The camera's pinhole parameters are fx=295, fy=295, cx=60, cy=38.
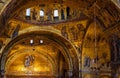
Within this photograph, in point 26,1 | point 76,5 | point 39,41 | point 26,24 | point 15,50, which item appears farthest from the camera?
point 15,50

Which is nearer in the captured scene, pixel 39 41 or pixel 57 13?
pixel 57 13

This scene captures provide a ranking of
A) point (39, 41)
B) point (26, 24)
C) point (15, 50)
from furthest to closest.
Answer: point (15, 50), point (39, 41), point (26, 24)

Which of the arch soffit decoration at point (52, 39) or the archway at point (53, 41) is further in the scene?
the archway at point (53, 41)

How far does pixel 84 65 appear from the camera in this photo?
26234mm

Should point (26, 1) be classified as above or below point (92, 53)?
above

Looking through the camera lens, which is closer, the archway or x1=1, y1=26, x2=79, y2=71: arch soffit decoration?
x1=1, y1=26, x2=79, y2=71: arch soffit decoration

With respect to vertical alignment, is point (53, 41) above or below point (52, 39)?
below

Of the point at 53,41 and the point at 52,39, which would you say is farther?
the point at 53,41

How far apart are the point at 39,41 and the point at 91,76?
295 inches

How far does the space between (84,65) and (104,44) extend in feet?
8.47

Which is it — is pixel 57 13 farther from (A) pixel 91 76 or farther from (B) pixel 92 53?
(A) pixel 91 76

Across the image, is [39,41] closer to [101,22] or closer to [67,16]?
[67,16]

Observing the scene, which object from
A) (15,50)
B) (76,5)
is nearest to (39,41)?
(15,50)

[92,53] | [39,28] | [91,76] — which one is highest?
[39,28]
